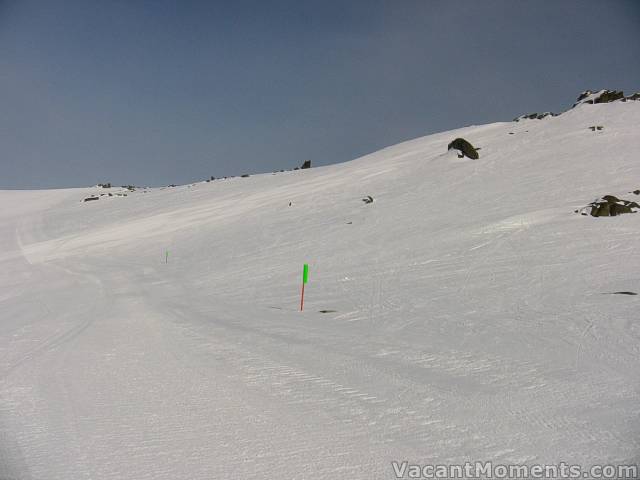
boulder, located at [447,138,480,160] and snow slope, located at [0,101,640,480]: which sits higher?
A: boulder, located at [447,138,480,160]

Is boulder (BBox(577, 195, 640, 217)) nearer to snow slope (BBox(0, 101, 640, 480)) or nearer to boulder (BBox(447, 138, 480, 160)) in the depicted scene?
snow slope (BBox(0, 101, 640, 480))

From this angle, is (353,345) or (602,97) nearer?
(353,345)

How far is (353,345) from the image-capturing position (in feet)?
22.0

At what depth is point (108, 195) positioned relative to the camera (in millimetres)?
49281

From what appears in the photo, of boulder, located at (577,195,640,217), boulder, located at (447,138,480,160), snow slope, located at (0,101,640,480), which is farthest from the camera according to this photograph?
boulder, located at (447,138,480,160)

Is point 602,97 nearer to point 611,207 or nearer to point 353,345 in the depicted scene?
point 611,207

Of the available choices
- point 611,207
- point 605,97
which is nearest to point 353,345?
point 611,207

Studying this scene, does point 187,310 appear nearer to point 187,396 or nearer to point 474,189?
point 187,396

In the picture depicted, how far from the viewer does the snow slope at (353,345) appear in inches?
137

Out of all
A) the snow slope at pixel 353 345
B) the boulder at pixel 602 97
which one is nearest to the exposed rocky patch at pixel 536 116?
the boulder at pixel 602 97

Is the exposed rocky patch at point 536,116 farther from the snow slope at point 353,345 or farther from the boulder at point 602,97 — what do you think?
the snow slope at point 353,345

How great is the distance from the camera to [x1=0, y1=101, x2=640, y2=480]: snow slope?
11.4ft

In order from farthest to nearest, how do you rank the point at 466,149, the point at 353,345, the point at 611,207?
1. the point at 466,149
2. the point at 611,207
3. the point at 353,345

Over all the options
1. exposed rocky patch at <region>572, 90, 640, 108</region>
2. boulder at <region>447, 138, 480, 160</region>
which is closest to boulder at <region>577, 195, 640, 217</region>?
boulder at <region>447, 138, 480, 160</region>
